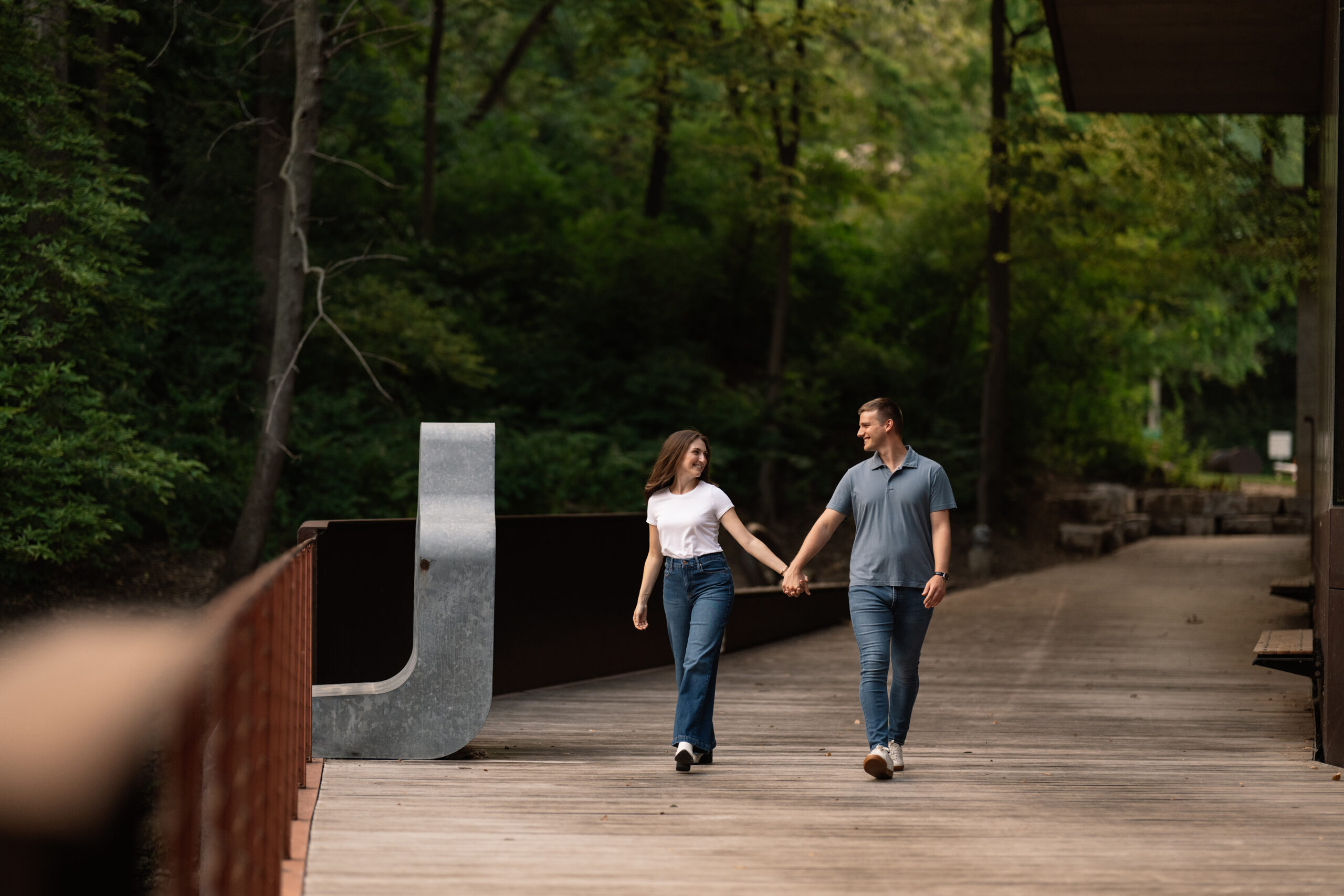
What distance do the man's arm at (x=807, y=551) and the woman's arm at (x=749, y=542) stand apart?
0.06 metres

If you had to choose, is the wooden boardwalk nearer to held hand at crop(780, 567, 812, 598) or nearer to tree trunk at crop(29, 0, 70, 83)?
held hand at crop(780, 567, 812, 598)

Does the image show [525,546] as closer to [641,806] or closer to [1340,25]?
[641,806]

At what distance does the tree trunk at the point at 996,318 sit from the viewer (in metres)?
20.0

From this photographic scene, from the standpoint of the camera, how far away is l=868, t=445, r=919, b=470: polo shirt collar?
19.9ft

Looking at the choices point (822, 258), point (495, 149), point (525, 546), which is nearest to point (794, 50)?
point (822, 258)

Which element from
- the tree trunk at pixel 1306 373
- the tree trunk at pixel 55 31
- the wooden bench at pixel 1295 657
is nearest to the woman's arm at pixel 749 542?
the wooden bench at pixel 1295 657

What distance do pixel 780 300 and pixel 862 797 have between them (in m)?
16.9

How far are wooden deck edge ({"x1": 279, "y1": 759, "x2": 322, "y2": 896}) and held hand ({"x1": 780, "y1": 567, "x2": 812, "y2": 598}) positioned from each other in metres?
2.35

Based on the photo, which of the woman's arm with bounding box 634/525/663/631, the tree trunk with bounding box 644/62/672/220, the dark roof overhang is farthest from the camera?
the tree trunk with bounding box 644/62/672/220

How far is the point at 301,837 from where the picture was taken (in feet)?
14.9

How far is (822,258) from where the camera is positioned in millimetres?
25516

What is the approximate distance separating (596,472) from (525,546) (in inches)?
424

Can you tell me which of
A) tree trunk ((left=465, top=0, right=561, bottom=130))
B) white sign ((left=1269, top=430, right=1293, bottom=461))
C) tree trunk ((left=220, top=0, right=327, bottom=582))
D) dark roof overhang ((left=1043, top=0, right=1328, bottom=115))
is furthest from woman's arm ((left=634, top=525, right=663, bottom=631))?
white sign ((left=1269, top=430, right=1293, bottom=461))

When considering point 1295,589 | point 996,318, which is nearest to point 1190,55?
point 1295,589
